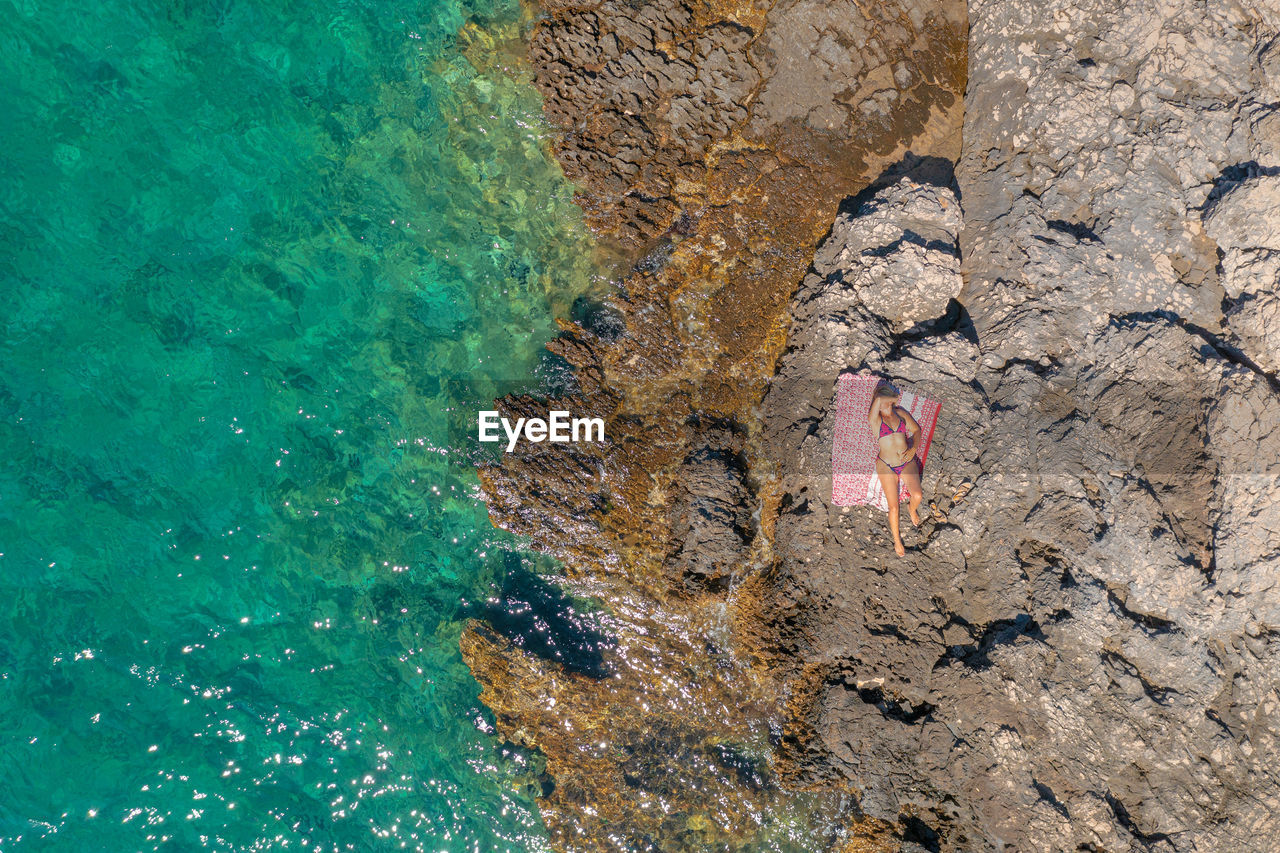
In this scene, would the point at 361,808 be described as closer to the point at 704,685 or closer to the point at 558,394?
the point at 704,685

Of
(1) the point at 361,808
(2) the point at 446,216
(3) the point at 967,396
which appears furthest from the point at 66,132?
(3) the point at 967,396

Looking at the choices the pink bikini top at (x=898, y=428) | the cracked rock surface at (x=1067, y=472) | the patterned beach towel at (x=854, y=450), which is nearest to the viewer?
the cracked rock surface at (x=1067, y=472)

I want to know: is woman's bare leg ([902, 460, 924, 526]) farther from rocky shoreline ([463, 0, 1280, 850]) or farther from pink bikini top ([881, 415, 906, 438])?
pink bikini top ([881, 415, 906, 438])

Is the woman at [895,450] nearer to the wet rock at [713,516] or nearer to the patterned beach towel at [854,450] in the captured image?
the patterned beach towel at [854,450]

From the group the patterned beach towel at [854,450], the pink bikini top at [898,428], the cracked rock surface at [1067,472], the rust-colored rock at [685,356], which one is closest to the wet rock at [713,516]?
the rust-colored rock at [685,356]

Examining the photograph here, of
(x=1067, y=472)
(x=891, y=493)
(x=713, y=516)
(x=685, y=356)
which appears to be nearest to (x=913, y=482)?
(x=891, y=493)

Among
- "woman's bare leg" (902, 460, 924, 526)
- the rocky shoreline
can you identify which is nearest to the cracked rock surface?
the rocky shoreline
